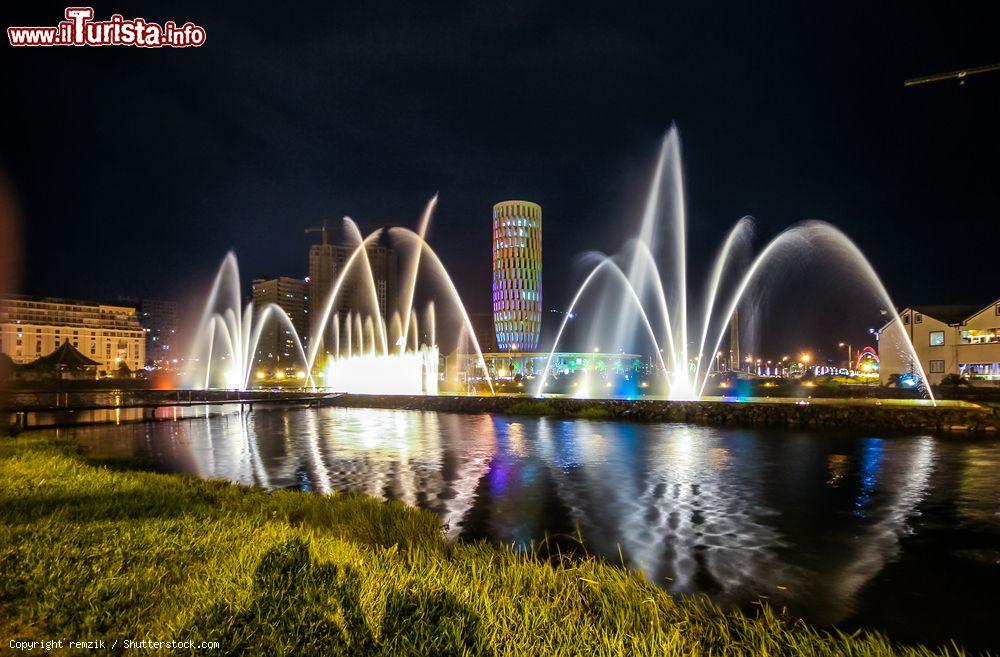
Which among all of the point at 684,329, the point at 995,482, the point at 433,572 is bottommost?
the point at 995,482

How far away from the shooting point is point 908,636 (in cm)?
721

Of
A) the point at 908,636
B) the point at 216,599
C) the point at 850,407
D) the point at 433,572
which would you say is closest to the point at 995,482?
the point at 908,636

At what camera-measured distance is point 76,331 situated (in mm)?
138000

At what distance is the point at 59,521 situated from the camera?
348 inches

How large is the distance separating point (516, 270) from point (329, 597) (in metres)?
142

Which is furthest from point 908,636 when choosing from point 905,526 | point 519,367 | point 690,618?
point 519,367

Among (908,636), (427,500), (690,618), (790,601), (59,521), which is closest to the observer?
(690,618)

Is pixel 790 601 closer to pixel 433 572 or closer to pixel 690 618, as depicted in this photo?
pixel 690 618

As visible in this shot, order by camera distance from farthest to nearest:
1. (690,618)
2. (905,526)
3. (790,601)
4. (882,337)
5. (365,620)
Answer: (882,337) < (905,526) < (790,601) < (690,618) < (365,620)

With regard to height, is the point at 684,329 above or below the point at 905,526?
above

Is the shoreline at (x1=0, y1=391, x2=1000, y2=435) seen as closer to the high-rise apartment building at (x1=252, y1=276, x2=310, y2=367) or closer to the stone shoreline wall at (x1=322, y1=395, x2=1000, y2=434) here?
the stone shoreline wall at (x1=322, y1=395, x2=1000, y2=434)

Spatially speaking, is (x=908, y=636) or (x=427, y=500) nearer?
(x=908, y=636)

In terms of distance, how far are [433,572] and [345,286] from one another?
141 m

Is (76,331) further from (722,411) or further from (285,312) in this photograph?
(722,411)
